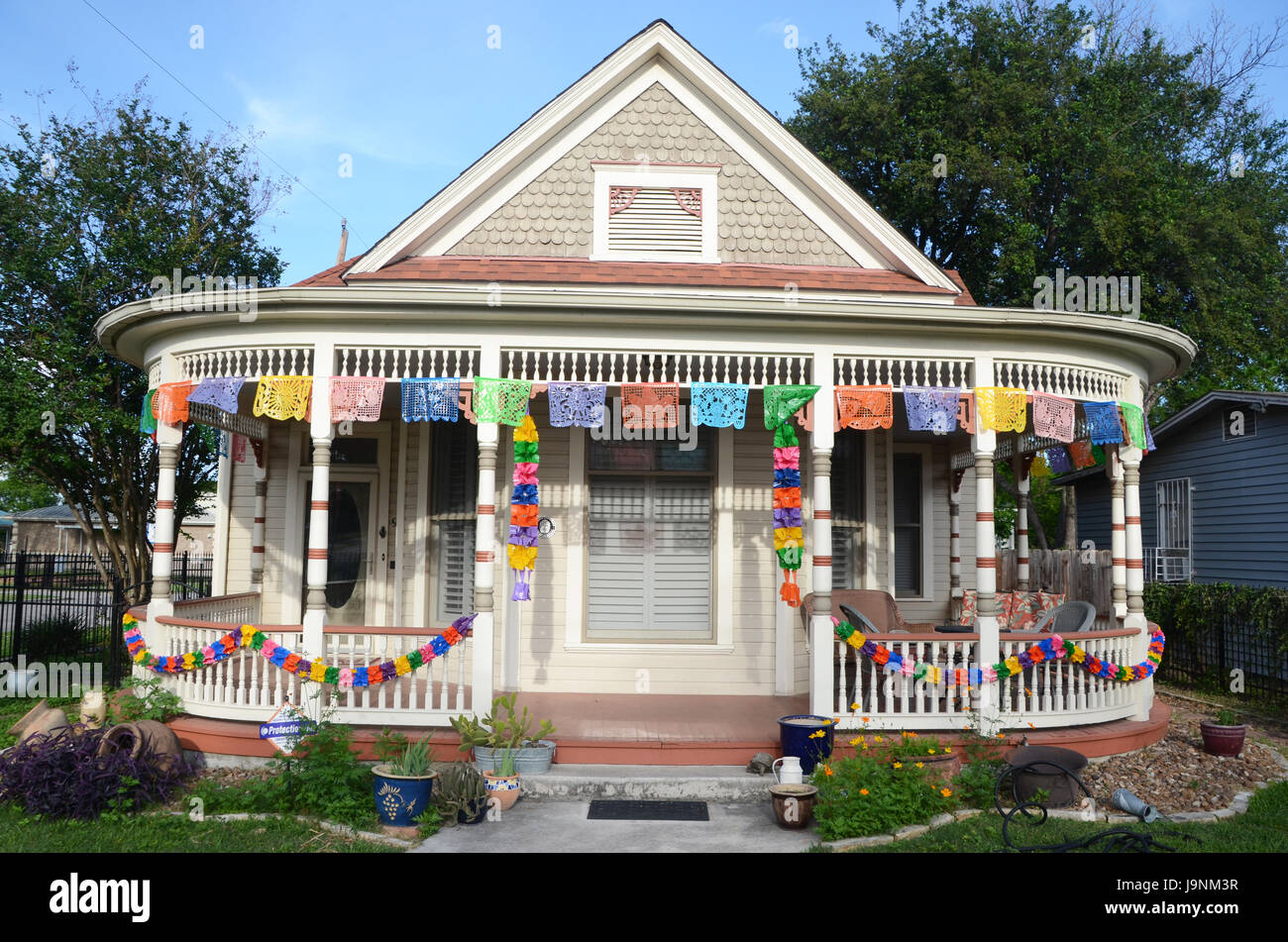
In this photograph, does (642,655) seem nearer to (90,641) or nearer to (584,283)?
(584,283)

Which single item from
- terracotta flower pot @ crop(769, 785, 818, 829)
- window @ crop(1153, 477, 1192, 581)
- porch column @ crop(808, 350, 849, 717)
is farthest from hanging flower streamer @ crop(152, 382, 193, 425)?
window @ crop(1153, 477, 1192, 581)

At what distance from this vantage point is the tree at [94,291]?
13898mm

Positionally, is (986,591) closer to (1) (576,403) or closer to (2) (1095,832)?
(2) (1095,832)

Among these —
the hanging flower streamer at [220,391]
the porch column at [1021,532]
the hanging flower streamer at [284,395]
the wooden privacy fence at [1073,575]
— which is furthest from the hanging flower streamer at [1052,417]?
the hanging flower streamer at [220,391]

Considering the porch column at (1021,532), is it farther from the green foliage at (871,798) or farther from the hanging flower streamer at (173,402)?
the hanging flower streamer at (173,402)

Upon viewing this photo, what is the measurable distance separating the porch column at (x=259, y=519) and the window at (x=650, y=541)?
411 centimetres

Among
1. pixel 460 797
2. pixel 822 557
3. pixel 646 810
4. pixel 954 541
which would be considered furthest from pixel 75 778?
pixel 954 541

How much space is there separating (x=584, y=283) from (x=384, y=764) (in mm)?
5304

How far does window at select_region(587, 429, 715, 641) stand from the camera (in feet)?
30.5

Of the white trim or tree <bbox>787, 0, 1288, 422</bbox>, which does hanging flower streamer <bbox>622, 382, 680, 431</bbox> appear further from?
tree <bbox>787, 0, 1288, 422</bbox>

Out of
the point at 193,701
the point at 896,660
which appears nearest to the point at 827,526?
the point at 896,660

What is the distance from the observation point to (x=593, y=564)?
9328mm

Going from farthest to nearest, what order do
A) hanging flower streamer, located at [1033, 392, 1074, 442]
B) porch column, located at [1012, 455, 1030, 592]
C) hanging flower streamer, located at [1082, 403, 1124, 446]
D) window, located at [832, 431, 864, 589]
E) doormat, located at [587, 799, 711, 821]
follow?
porch column, located at [1012, 455, 1030, 592]
window, located at [832, 431, 864, 589]
hanging flower streamer, located at [1082, 403, 1124, 446]
hanging flower streamer, located at [1033, 392, 1074, 442]
doormat, located at [587, 799, 711, 821]

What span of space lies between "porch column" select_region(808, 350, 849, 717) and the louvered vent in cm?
321
